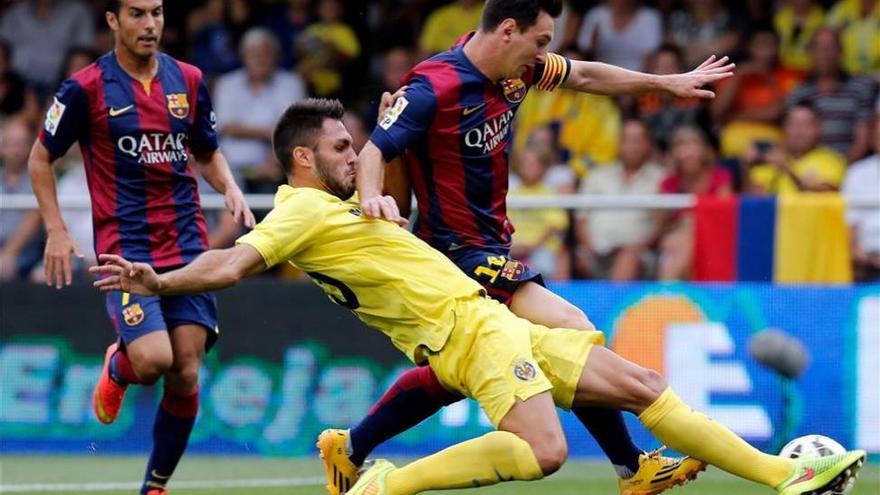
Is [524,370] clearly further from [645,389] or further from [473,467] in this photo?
[645,389]

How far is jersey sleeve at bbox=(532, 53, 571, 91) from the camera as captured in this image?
23.3 ft

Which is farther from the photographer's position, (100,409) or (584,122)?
(584,122)

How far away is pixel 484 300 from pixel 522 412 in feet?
1.66

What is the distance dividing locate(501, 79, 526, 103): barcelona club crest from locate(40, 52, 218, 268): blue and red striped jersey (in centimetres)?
188

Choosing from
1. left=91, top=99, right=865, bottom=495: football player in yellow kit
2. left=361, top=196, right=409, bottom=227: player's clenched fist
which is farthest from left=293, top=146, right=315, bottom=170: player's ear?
left=361, top=196, right=409, bottom=227: player's clenched fist

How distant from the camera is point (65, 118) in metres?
7.77

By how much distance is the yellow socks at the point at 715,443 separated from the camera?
6352 millimetres

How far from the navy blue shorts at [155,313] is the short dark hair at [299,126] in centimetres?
153

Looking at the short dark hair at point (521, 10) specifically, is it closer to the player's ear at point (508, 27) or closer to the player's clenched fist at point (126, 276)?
the player's ear at point (508, 27)

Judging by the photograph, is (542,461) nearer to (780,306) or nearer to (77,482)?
(77,482)

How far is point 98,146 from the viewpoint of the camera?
310 inches

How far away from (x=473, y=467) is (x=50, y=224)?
276 cm

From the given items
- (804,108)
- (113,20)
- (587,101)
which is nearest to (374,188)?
(113,20)

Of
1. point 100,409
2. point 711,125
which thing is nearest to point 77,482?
point 100,409
